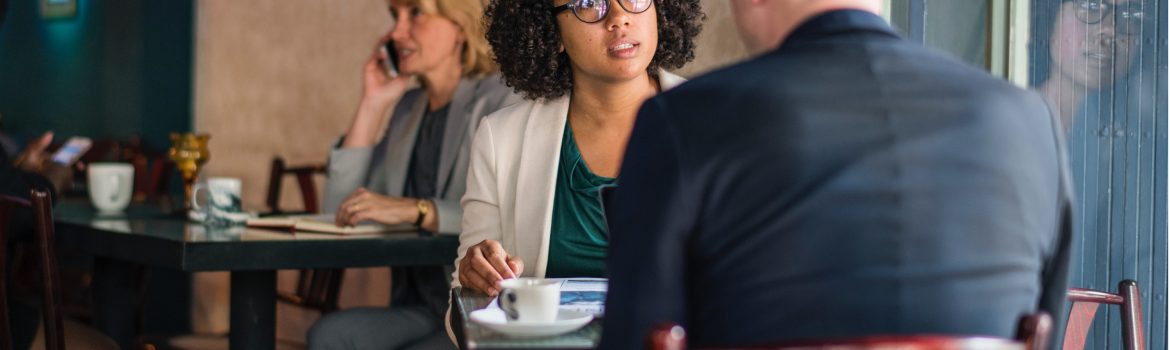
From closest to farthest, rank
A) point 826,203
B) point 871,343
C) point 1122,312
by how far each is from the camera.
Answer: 1. point 871,343
2. point 826,203
3. point 1122,312

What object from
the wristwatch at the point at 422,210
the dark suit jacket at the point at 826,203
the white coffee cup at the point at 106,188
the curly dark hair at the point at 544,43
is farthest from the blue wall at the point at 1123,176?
the white coffee cup at the point at 106,188

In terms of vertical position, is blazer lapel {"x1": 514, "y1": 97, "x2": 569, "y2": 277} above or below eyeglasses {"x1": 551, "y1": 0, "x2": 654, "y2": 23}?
below

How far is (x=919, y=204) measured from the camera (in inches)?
46.4

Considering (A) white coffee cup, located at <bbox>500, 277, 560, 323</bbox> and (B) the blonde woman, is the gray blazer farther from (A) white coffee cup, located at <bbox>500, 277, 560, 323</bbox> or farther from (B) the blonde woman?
(A) white coffee cup, located at <bbox>500, 277, 560, 323</bbox>

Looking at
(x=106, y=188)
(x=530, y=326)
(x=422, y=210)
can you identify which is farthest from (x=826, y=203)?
(x=106, y=188)

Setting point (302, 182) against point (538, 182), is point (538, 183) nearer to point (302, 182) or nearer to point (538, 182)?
point (538, 182)

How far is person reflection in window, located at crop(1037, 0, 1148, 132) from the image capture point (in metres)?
2.30

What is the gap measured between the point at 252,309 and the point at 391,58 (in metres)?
1.11

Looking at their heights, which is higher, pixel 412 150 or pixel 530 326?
pixel 412 150

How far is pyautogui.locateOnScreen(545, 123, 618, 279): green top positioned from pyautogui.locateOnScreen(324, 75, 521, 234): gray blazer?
0.55 meters

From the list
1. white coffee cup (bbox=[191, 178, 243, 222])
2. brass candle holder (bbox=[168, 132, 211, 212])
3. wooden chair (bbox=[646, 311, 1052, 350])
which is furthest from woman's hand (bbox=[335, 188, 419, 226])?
wooden chair (bbox=[646, 311, 1052, 350])

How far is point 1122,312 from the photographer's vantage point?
1824mm

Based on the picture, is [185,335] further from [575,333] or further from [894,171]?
[894,171]

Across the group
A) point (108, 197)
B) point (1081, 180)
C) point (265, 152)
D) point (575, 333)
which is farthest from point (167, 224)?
point (265, 152)
